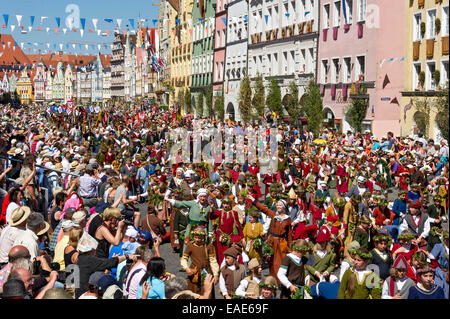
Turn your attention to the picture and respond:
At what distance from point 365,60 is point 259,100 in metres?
11.3

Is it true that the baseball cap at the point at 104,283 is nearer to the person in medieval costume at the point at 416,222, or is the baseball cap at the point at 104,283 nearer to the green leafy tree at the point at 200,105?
the person in medieval costume at the point at 416,222

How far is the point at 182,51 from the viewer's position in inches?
3307

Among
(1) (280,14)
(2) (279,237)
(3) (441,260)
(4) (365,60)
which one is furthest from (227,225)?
(1) (280,14)

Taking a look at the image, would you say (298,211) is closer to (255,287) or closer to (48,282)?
(255,287)

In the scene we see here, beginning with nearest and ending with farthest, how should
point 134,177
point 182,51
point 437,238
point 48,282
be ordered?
point 48,282 < point 437,238 < point 134,177 < point 182,51

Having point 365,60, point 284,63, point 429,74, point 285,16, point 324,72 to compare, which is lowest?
point 429,74

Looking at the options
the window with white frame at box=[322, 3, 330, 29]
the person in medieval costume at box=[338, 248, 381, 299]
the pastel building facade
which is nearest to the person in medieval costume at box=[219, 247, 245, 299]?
the person in medieval costume at box=[338, 248, 381, 299]

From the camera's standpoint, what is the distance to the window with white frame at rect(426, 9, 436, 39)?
35138 mm

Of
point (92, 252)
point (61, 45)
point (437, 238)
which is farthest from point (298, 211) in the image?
point (61, 45)

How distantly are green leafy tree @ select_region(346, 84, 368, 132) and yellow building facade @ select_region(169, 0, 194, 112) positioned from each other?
129ft

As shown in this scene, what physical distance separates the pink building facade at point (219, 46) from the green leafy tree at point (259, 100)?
1472cm

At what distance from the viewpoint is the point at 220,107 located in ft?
203

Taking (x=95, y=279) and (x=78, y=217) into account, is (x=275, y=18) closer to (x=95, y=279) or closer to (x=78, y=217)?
(x=78, y=217)

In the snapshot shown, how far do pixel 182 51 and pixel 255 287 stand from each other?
2994 inches
